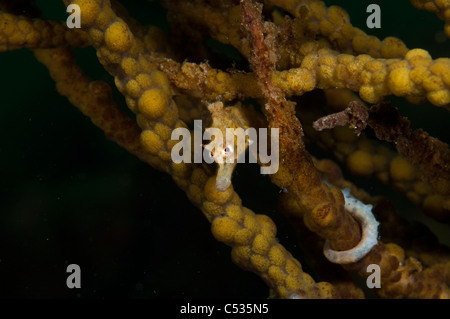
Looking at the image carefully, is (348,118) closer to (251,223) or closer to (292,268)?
(251,223)

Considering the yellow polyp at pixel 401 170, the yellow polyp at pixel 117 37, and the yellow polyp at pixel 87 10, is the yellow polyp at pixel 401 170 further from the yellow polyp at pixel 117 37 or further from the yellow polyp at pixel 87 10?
the yellow polyp at pixel 87 10

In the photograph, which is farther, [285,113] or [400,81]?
[285,113]

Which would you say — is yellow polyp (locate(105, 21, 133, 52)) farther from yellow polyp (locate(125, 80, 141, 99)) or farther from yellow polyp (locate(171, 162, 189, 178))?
yellow polyp (locate(171, 162, 189, 178))

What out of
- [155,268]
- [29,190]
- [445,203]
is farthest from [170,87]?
[29,190]

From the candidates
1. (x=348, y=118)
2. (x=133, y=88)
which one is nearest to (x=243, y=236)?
(x=348, y=118)

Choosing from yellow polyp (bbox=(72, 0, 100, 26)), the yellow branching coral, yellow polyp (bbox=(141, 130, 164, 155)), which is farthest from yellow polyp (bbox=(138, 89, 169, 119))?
yellow polyp (bbox=(72, 0, 100, 26))
